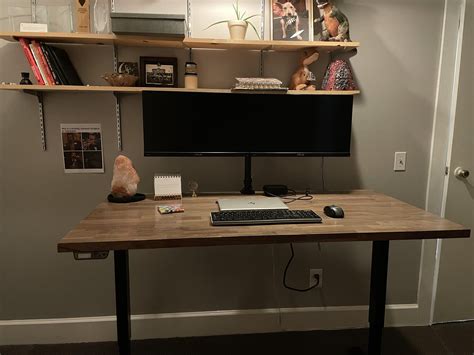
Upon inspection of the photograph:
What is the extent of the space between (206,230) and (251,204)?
35 cm

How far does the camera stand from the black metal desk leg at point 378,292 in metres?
1.61

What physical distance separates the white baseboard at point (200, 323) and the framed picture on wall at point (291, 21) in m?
1.57

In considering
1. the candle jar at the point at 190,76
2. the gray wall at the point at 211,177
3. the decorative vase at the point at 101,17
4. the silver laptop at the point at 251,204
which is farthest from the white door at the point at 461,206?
the decorative vase at the point at 101,17

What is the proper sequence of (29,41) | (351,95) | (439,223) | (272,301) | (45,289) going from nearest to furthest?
1. (439,223)
2. (29,41)
3. (351,95)
4. (45,289)
5. (272,301)

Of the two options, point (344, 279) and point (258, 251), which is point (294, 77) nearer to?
point (258, 251)

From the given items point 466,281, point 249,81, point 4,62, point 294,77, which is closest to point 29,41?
point 4,62

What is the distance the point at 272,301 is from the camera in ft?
6.83

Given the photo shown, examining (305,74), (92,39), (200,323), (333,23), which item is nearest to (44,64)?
(92,39)

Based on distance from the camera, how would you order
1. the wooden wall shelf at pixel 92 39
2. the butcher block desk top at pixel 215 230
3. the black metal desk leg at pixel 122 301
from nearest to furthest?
the butcher block desk top at pixel 215 230
the black metal desk leg at pixel 122 301
the wooden wall shelf at pixel 92 39

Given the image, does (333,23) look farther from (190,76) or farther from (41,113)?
(41,113)

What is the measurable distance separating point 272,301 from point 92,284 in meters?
1.06

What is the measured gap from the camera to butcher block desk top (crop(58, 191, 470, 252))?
3.66 feet

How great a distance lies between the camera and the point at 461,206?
6.78 ft

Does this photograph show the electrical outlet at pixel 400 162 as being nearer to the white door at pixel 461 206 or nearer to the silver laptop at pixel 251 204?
the white door at pixel 461 206
